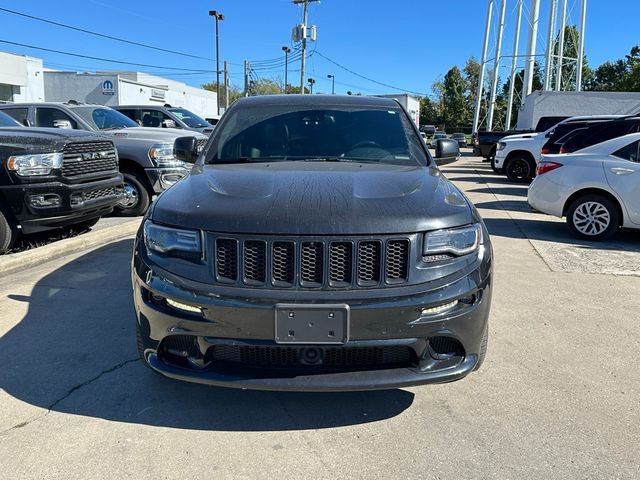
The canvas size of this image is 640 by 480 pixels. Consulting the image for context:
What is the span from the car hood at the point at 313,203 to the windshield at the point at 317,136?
519mm

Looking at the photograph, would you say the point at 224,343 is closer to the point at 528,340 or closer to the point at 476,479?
the point at 476,479

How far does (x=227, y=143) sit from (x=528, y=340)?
2664 mm

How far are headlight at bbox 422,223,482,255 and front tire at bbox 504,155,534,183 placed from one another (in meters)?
14.1

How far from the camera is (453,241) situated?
267 cm

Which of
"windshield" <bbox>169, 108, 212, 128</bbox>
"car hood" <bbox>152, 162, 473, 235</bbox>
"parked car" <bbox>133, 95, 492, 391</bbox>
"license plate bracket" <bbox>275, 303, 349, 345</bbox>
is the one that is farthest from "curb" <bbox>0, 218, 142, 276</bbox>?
"windshield" <bbox>169, 108, 212, 128</bbox>

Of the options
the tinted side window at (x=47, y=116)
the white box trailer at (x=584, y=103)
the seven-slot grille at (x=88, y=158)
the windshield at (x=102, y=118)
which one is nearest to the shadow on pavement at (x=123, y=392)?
the seven-slot grille at (x=88, y=158)

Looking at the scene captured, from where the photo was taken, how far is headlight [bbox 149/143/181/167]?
8.55 m

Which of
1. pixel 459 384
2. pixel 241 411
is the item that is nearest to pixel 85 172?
pixel 241 411

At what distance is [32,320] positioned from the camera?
4.22 meters

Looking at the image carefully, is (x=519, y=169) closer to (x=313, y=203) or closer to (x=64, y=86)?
(x=313, y=203)

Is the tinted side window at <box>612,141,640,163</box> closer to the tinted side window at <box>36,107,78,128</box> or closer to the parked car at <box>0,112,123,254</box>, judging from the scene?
the parked car at <box>0,112,123,254</box>

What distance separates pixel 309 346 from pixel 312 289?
0.85 feet

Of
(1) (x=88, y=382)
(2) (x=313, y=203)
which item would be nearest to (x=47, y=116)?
(1) (x=88, y=382)

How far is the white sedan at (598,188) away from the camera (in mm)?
7273
